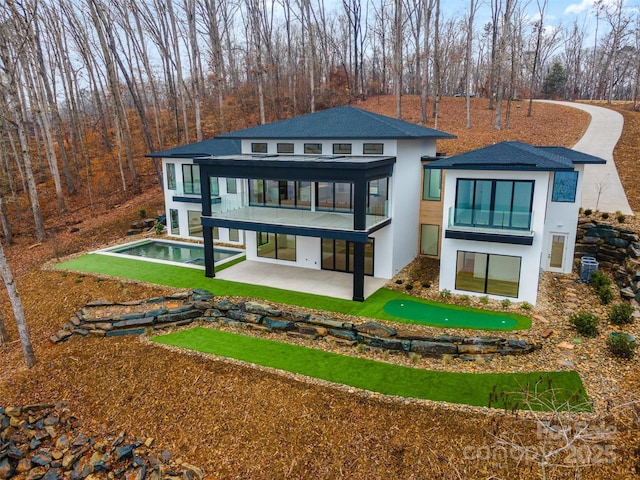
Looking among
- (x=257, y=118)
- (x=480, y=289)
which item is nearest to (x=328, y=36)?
(x=257, y=118)

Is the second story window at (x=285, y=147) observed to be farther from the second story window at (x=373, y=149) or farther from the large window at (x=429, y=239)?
the large window at (x=429, y=239)

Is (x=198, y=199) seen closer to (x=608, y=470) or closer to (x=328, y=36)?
(x=608, y=470)

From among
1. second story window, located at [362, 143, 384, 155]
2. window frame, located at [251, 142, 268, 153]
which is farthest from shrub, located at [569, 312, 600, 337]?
window frame, located at [251, 142, 268, 153]

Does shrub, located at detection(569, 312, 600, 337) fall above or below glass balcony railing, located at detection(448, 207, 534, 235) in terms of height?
below

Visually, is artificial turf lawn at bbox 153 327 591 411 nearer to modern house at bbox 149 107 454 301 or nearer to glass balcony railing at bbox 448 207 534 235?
modern house at bbox 149 107 454 301

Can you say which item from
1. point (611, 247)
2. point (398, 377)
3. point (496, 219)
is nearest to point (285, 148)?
point (496, 219)

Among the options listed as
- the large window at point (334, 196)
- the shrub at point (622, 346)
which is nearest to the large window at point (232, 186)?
the large window at point (334, 196)

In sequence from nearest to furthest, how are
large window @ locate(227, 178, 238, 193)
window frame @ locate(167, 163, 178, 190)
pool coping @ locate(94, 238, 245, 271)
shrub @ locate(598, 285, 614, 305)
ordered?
1. shrub @ locate(598, 285, 614, 305)
2. pool coping @ locate(94, 238, 245, 271)
3. large window @ locate(227, 178, 238, 193)
4. window frame @ locate(167, 163, 178, 190)
